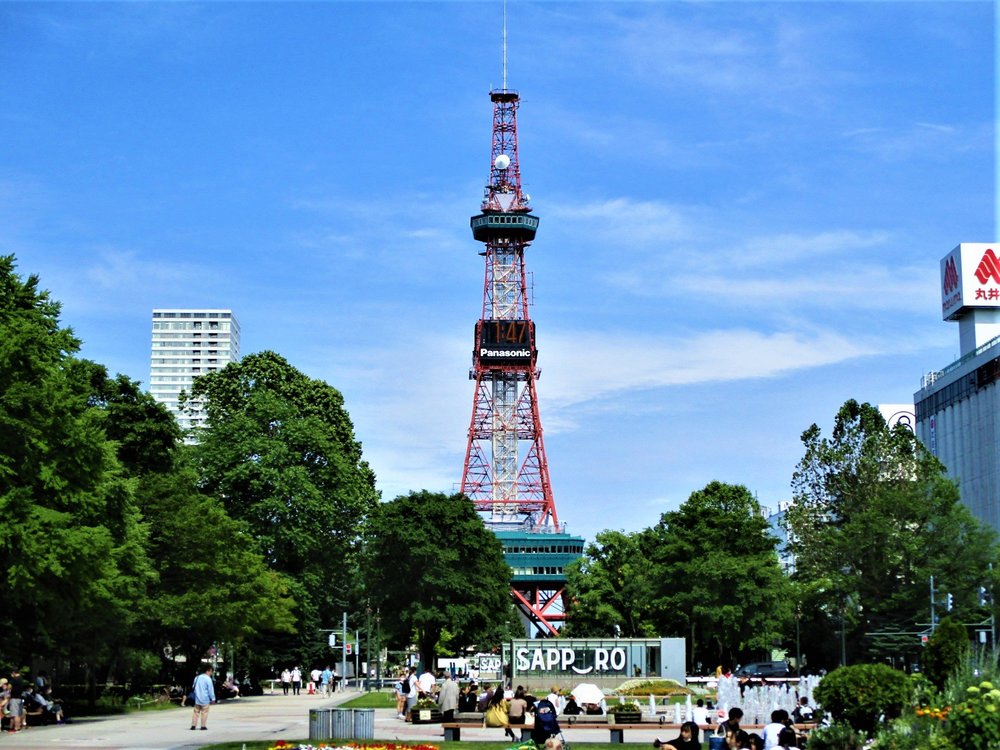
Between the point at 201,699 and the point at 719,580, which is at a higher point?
the point at 719,580

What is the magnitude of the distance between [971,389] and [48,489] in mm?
91580

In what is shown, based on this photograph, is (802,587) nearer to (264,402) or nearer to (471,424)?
(264,402)

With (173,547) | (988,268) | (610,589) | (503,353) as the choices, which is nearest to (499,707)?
(173,547)

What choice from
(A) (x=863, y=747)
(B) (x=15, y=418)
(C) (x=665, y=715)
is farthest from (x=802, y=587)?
(A) (x=863, y=747)

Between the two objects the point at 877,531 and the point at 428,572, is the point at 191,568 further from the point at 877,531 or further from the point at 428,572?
the point at 877,531

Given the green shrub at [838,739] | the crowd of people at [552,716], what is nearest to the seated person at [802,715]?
the crowd of people at [552,716]

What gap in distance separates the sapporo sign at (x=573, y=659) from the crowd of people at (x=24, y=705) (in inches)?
1018

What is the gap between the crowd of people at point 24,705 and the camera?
128 ft

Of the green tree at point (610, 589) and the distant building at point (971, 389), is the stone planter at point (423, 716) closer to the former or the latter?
the green tree at point (610, 589)

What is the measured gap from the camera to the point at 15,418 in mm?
40219

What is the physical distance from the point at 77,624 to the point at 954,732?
32347 millimetres

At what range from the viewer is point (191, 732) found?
3928 centimetres

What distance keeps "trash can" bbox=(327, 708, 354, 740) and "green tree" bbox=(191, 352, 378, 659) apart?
42090 millimetres

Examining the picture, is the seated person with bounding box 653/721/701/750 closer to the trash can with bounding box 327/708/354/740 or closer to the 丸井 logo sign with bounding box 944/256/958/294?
the trash can with bounding box 327/708/354/740
